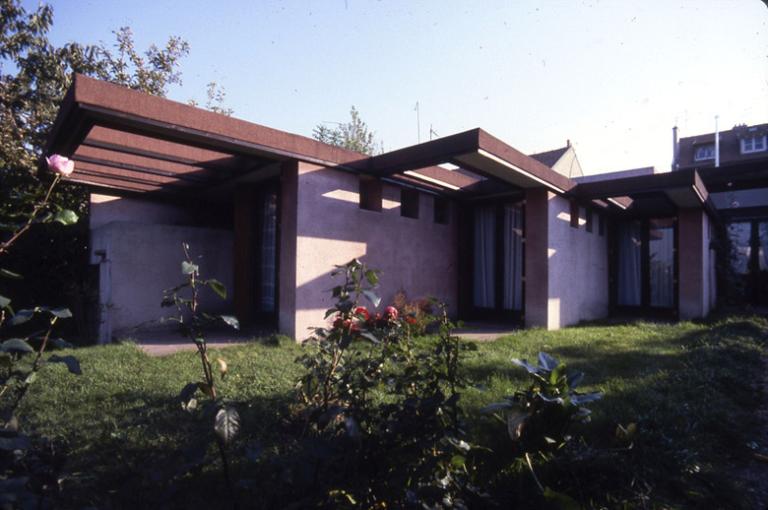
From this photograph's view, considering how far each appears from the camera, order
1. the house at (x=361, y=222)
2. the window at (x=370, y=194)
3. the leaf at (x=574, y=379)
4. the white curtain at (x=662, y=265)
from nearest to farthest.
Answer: the leaf at (x=574, y=379), the house at (x=361, y=222), the window at (x=370, y=194), the white curtain at (x=662, y=265)

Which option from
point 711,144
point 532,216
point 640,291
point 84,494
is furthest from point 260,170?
point 711,144

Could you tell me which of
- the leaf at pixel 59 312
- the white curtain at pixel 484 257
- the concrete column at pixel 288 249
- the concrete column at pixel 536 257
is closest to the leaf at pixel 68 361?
the leaf at pixel 59 312

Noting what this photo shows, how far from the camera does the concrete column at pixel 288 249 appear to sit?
6137 mm

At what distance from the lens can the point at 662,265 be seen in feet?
34.8

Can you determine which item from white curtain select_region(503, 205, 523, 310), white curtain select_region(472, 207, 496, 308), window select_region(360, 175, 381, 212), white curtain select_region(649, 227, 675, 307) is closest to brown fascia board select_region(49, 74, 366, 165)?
window select_region(360, 175, 381, 212)

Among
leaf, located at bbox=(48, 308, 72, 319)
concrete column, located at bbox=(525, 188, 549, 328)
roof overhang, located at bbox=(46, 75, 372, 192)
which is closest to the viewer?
leaf, located at bbox=(48, 308, 72, 319)

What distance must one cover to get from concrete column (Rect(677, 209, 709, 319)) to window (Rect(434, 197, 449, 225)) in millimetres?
5457

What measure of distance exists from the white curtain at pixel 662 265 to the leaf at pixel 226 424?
1178 cm

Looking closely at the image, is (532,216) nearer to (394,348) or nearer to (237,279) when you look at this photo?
(237,279)

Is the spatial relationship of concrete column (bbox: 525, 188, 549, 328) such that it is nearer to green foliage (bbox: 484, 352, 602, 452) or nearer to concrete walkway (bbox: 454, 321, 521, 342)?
concrete walkway (bbox: 454, 321, 521, 342)

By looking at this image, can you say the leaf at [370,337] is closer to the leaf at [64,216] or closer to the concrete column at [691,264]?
the leaf at [64,216]

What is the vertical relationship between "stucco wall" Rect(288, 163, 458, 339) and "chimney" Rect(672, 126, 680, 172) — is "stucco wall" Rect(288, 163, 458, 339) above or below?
below

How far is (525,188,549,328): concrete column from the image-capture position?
7746mm

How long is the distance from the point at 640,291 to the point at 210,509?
11.6 metres
